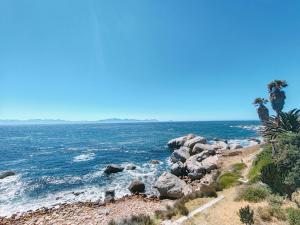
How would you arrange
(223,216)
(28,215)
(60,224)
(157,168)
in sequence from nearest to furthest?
1. (223,216)
2. (60,224)
3. (28,215)
4. (157,168)

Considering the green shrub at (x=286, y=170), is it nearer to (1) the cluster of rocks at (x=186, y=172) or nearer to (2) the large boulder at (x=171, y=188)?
(2) the large boulder at (x=171, y=188)

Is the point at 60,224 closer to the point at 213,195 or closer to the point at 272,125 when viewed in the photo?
the point at 213,195

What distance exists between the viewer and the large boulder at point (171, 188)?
26125 millimetres

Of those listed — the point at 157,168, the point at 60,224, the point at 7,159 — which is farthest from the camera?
the point at 7,159

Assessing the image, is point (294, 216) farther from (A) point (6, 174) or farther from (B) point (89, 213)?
(A) point (6, 174)

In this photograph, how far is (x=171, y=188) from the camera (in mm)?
26500

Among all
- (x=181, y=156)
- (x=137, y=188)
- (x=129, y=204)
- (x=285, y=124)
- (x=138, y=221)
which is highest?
(x=285, y=124)

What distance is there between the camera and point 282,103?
34000 millimetres

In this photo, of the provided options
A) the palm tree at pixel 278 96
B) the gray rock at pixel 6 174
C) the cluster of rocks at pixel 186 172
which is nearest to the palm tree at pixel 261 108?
the palm tree at pixel 278 96

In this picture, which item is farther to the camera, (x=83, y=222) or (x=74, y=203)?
(x=74, y=203)

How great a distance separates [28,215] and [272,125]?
2619 cm

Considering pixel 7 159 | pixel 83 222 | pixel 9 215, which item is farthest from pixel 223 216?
pixel 7 159

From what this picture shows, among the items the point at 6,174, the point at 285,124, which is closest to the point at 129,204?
the point at 285,124

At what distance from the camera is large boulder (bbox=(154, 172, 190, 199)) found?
2612cm
